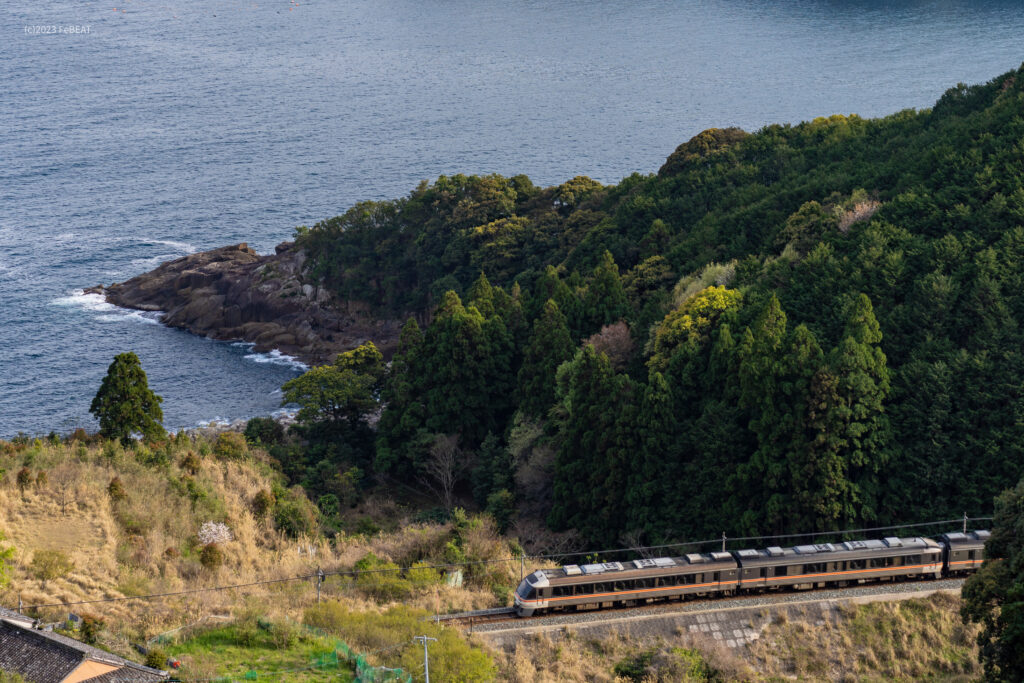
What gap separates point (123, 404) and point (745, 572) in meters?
33.7

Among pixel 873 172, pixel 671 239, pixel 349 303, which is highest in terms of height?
pixel 873 172

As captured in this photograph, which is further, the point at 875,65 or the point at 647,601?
the point at 875,65

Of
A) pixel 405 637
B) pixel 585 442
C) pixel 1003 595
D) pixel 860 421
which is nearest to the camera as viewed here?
pixel 1003 595

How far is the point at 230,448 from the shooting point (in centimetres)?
5953

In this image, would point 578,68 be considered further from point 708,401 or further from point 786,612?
point 786,612

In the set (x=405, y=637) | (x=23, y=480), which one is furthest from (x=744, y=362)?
(x=23, y=480)

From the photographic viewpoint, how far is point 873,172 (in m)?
71.1

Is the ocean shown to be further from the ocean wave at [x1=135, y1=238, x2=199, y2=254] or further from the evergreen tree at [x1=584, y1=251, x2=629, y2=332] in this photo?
the evergreen tree at [x1=584, y1=251, x2=629, y2=332]

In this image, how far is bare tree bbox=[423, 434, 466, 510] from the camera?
63.2m

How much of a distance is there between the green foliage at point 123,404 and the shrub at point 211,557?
13.9 m

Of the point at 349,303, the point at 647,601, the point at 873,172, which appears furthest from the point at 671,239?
the point at 647,601

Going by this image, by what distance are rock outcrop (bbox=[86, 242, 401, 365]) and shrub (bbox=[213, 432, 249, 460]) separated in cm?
3331

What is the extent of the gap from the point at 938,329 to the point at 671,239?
96.4 feet

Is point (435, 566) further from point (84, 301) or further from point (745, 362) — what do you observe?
point (84, 301)
